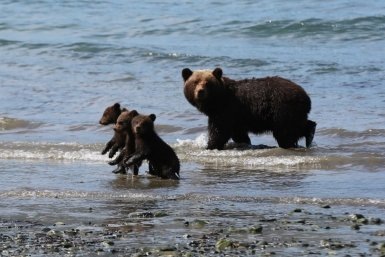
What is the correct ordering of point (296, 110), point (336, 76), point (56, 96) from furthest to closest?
point (336, 76) < point (56, 96) < point (296, 110)

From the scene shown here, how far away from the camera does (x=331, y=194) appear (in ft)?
36.8

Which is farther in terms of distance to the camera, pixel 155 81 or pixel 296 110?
pixel 155 81

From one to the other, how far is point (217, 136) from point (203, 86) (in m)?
0.68

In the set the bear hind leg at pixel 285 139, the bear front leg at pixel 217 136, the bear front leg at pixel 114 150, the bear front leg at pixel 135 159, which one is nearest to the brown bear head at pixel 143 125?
the bear front leg at pixel 135 159

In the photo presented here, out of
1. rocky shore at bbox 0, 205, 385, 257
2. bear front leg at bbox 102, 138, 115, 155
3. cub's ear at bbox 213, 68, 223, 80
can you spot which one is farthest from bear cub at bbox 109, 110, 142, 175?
rocky shore at bbox 0, 205, 385, 257

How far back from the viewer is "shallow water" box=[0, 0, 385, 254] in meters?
11.3

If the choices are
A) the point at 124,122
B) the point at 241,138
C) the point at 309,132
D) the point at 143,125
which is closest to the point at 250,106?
the point at 241,138

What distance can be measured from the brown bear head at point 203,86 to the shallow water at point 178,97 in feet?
2.20

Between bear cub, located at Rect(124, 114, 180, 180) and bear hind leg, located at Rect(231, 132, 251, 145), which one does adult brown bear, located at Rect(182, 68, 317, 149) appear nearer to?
bear hind leg, located at Rect(231, 132, 251, 145)

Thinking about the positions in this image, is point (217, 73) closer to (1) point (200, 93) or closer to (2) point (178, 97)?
(1) point (200, 93)

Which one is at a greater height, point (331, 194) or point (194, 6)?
point (194, 6)

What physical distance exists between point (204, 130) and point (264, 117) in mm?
1866

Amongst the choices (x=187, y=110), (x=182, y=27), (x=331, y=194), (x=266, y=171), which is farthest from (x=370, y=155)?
(x=182, y=27)

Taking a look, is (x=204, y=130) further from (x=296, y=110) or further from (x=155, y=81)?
(x=155, y=81)
